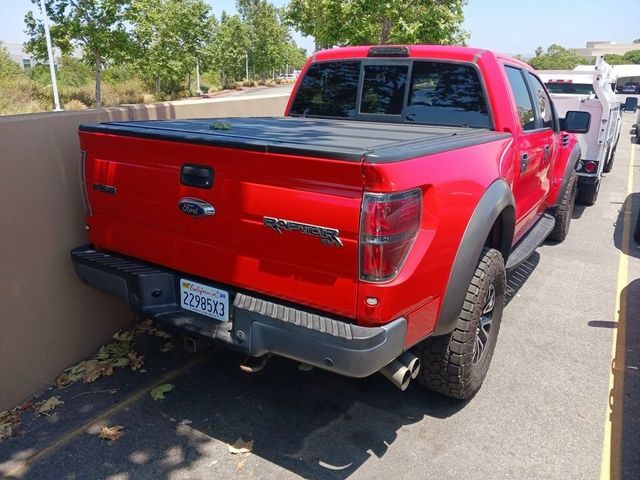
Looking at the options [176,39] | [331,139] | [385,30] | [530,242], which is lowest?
[530,242]

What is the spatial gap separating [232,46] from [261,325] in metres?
56.7

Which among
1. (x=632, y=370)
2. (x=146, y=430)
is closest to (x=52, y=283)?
(x=146, y=430)

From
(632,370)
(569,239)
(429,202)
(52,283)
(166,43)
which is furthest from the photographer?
(166,43)

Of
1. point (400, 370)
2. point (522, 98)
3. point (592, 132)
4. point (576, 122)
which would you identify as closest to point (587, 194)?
point (592, 132)

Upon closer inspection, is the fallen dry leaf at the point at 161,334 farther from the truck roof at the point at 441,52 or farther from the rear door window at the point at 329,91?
the truck roof at the point at 441,52

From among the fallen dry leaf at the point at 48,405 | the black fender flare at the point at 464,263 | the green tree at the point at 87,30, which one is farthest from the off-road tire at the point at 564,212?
the green tree at the point at 87,30

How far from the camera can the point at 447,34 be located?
46.6 ft

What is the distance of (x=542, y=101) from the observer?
4816 millimetres

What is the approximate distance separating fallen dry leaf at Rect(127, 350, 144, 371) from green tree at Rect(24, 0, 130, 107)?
2343cm

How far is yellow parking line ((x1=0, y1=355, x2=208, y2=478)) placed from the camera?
2.67 meters

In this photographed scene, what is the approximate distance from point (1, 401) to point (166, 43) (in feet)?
116

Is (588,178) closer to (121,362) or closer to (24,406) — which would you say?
(121,362)

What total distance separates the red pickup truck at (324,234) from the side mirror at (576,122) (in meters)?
1.87

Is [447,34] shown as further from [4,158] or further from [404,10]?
[4,158]
